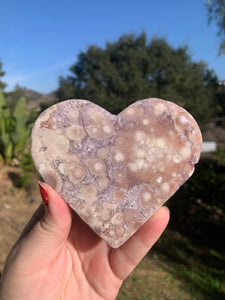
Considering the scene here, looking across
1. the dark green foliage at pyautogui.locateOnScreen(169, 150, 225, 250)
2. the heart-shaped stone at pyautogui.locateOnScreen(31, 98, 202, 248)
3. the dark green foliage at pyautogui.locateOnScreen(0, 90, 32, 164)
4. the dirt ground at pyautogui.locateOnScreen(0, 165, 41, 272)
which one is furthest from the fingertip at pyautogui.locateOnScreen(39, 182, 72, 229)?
the dark green foliage at pyautogui.locateOnScreen(0, 90, 32, 164)

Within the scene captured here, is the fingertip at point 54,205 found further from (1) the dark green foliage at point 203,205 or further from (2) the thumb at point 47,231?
(1) the dark green foliage at point 203,205

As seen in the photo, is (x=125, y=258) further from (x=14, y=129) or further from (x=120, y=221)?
(x=14, y=129)

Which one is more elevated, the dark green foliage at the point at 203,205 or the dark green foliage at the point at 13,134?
the dark green foliage at the point at 13,134

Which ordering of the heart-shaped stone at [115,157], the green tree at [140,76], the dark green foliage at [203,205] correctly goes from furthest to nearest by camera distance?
the dark green foliage at [203,205], the green tree at [140,76], the heart-shaped stone at [115,157]

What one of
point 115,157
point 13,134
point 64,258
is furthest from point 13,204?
point 115,157

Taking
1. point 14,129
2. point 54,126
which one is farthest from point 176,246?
point 54,126

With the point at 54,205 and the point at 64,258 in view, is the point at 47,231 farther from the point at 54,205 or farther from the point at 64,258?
the point at 64,258

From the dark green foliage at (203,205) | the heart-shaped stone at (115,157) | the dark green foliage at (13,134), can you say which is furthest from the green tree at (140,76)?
the heart-shaped stone at (115,157)
